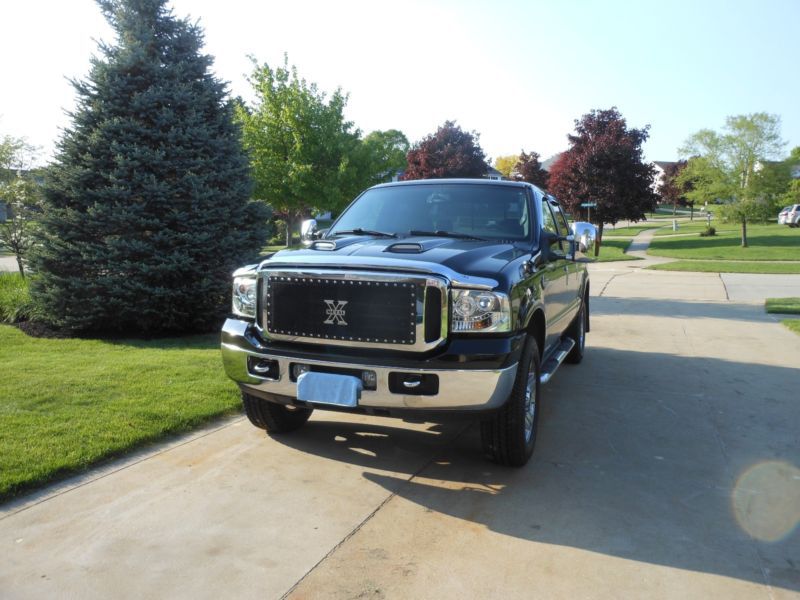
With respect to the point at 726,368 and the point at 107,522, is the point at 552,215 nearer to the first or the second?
the point at 726,368

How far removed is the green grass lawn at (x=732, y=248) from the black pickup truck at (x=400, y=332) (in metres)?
25.4

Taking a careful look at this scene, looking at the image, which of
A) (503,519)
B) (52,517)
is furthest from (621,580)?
(52,517)

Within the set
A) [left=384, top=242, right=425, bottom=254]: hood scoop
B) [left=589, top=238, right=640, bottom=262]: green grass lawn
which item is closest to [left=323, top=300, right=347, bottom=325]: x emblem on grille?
[left=384, top=242, right=425, bottom=254]: hood scoop

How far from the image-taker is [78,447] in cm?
424

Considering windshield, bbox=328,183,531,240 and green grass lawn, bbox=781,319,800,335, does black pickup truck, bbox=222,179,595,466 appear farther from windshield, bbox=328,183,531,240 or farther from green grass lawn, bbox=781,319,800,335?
green grass lawn, bbox=781,319,800,335

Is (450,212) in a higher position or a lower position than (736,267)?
higher

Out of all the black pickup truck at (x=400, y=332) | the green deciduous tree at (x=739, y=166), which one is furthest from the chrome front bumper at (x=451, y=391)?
the green deciduous tree at (x=739, y=166)

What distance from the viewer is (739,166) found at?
32969mm

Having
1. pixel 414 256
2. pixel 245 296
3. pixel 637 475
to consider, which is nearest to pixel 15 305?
pixel 245 296

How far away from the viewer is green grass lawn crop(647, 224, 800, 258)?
26.6 meters

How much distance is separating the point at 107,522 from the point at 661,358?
647 centimetres

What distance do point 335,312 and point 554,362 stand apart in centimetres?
217

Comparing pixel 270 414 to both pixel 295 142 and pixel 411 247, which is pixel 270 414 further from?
pixel 295 142

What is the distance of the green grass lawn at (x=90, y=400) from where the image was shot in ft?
13.4
